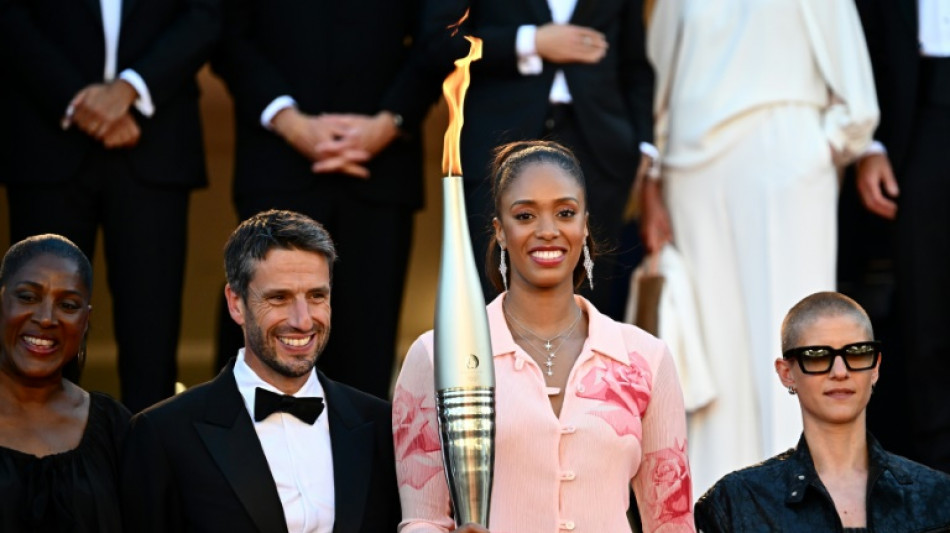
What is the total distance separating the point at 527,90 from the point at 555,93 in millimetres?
109

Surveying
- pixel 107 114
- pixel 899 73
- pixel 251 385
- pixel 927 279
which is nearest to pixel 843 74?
pixel 899 73

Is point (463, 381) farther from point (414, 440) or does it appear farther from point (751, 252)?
point (751, 252)

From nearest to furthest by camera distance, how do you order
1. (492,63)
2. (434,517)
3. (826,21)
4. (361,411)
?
(434,517), (361,411), (492,63), (826,21)

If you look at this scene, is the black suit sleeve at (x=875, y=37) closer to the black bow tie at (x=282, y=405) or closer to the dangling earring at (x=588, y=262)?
the dangling earring at (x=588, y=262)

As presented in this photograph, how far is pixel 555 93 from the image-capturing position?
6.29 meters

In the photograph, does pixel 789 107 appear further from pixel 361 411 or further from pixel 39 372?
pixel 39 372

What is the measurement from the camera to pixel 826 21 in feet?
21.8

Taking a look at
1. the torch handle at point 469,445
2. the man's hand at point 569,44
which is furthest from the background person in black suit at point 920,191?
the torch handle at point 469,445

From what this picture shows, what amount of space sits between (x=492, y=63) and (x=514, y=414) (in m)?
2.21

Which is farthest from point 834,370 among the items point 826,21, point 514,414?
point 826,21

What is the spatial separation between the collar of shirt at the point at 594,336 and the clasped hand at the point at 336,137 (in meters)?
1.80

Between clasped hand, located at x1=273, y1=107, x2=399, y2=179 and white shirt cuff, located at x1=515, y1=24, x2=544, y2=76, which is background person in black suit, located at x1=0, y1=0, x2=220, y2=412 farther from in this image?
white shirt cuff, located at x1=515, y1=24, x2=544, y2=76

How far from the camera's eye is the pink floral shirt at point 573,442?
4.24 m

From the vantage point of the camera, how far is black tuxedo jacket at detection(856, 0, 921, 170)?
21.4 ft
